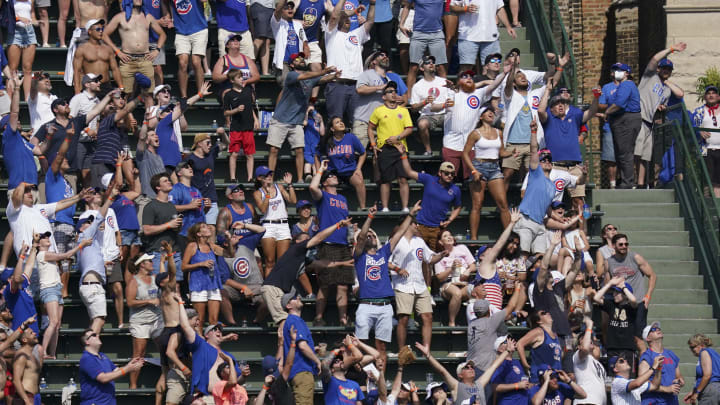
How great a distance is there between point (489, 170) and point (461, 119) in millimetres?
882

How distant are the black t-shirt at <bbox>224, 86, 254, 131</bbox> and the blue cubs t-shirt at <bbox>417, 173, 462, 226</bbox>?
9.08 ft

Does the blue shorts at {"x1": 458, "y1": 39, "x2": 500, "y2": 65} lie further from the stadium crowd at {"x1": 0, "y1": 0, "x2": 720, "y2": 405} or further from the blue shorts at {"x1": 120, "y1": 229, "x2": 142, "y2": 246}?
the blue shorts at {"x1": 120, "y1": 229, "x2": 142, "y2": 246}

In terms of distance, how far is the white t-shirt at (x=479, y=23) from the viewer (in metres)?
24.0

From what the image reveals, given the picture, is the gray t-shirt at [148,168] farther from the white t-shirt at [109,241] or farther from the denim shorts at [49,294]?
the denim shorts at [49,294]

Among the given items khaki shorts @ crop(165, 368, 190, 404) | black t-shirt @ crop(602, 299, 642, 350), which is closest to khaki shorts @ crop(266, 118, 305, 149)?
khaki shorts @ crop(165, 368, 190, 404)

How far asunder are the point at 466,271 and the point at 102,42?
21.4 ft

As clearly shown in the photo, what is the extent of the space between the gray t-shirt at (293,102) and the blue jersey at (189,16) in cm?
188

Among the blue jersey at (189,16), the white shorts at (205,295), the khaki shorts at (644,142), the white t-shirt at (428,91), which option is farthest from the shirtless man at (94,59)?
the khaki shorts at (644,142)

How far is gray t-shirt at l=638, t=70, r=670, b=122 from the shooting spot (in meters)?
23.6

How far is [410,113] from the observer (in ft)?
77.7

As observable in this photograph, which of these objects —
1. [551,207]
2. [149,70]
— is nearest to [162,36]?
[149,70]

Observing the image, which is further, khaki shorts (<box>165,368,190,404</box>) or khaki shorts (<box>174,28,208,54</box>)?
khaki shorts (<box>174,28,208,54</box>)

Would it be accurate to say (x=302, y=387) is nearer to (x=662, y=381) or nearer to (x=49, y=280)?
(x=49, y=280)

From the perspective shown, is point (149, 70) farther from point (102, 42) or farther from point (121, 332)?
point (121, 332)
